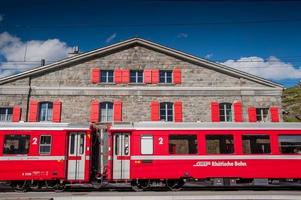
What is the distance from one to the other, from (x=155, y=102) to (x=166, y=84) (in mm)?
1780

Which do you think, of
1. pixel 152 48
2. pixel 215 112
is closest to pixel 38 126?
pixel 152 48

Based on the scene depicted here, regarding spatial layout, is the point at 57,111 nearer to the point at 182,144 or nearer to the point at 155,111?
the point at 155,111

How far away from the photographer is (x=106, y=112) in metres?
25.2

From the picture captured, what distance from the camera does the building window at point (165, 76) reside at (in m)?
26.1

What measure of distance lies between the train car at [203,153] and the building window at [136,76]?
11072 millimetres

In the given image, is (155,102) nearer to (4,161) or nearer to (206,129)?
(206,129)

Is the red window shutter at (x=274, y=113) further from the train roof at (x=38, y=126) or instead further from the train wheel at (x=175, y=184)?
the train roof at (x=38, y=126)

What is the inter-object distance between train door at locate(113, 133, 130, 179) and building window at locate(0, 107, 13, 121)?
13435mm

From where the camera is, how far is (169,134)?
15.0m

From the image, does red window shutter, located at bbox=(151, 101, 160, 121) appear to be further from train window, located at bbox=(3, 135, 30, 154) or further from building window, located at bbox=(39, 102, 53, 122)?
train window, located at bbox=(3, 135, 30, 154)

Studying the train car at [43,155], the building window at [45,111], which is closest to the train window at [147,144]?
the train car at [43,155]

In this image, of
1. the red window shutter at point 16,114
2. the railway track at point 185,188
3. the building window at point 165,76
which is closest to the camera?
the railway track at point 185,188

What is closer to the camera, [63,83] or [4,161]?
[4,161]

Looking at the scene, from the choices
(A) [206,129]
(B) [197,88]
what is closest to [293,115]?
(B) [197,88]
